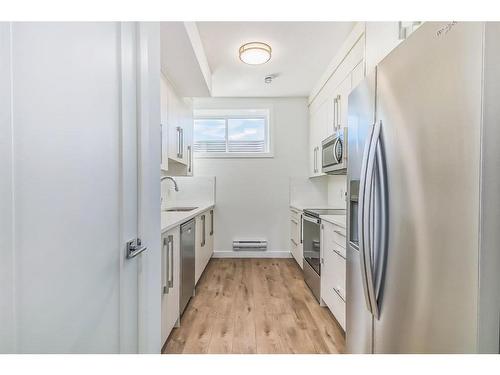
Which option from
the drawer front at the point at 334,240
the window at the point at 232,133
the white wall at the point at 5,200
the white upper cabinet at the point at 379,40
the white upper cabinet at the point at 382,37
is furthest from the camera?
the window at the point at 232,133

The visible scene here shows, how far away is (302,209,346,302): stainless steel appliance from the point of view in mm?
2404

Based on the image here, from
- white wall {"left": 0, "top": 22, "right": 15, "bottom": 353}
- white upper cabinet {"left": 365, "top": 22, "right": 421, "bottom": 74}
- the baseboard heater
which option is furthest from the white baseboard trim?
white wall {"left": 0, "top": 22, "right": 15, "bottom": 353}

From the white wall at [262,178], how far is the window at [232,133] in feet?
0.34

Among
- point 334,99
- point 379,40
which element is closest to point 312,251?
point 334,99

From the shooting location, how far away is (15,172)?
0.53 m

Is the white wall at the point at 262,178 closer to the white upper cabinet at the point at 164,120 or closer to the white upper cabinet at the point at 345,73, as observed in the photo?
the white upper cabinet at the point at 345,73

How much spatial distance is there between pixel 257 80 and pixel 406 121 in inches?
105

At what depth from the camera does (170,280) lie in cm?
170

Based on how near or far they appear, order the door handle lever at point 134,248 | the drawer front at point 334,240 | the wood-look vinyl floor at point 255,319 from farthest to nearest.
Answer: the drawer front at point 334,240 < the wood-look vinyl floor at point 255,319 < the door handle lever at point 134,248

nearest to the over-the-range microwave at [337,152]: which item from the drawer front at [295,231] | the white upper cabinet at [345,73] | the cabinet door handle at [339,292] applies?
the white upper cabinet at [345,73]

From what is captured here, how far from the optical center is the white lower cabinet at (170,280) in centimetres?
162

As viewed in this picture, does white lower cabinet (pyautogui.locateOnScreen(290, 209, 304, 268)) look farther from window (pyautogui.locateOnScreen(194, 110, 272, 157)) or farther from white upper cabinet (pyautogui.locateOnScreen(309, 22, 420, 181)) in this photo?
window (pyautogui.locateOnScreen(194, 110, 272, 157))

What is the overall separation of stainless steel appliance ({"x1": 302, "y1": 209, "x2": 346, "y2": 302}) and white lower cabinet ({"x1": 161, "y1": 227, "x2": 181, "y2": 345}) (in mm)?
1262

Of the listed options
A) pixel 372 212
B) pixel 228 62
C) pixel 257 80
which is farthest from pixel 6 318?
pixel 257 80
